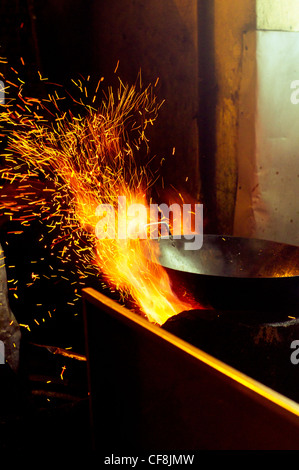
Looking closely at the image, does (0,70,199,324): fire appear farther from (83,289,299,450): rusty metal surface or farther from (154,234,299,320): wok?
(83,289,299,450): rusty metal surface

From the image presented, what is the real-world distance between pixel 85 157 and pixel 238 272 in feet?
9.29

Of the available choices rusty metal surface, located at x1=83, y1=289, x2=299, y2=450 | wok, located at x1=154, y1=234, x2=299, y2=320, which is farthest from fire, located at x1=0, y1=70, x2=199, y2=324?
rusty metal surface, located at x1=83, y1=289, x2=299, y2=450

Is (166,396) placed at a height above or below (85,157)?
below

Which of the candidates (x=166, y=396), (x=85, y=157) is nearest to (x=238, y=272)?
(x=166, y=396)

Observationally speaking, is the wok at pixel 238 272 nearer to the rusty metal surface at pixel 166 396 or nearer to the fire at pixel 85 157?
the rusty metal surface at pixel 166 396

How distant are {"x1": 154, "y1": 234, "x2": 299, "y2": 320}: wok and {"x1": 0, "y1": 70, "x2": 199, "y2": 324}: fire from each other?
56.1 inches

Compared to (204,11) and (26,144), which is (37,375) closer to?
(26,144)

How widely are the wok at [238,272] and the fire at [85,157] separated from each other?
142 centimetres

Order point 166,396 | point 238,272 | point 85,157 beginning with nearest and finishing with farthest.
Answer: point 166,396 < point 238,272 < point 85,157

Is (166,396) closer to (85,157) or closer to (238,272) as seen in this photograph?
(238,272)

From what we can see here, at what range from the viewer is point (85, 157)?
455cm

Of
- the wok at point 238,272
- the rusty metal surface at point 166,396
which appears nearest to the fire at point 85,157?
the wok at point 238,272

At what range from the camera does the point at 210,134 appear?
3.47 m

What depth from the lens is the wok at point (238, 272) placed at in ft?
5.14
